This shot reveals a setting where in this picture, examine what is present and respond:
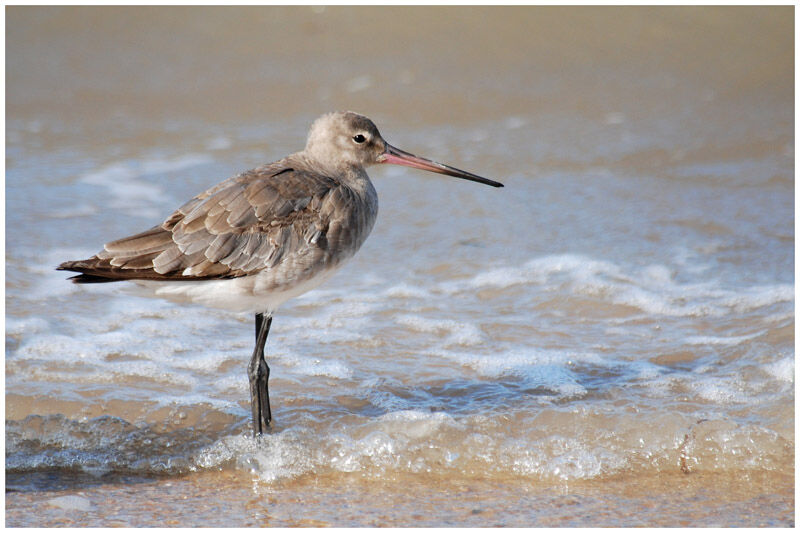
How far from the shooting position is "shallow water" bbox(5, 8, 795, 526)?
393cm

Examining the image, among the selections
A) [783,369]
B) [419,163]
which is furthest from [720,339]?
[419,163]

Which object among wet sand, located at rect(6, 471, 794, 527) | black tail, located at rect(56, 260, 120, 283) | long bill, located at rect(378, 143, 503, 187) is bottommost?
wet sand, located at rect(6, 471, 794, 527)

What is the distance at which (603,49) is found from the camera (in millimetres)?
10367

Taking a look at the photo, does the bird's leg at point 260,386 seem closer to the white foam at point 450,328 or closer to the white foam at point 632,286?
the white foam at point 450,328

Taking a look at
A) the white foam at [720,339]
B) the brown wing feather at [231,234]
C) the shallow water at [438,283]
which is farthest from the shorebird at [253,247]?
the white foam at [720,339]

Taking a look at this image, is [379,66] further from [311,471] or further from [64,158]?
[311,471]

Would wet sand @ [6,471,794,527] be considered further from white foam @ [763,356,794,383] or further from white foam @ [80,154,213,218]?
white foam @ [80,154,213,218]

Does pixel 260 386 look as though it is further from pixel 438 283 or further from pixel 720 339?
pixel 720 339

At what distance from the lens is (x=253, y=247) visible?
4.16 metres

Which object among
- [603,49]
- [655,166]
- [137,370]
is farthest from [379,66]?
[137,370]

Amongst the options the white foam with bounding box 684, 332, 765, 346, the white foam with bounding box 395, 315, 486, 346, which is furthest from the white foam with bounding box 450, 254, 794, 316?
the white foam with bounding box 395, 315, 486, 346

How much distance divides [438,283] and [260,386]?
2.07 meters

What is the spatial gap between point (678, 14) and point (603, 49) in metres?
1.01

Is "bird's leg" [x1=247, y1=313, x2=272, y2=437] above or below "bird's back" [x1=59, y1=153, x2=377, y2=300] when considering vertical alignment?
below
